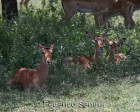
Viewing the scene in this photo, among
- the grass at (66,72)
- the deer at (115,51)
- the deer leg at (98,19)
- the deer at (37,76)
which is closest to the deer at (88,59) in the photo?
the grass at (66,72)

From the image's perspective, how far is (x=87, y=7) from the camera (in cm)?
1296

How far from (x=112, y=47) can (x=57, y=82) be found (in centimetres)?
169

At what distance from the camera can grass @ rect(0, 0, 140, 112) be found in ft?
22.0

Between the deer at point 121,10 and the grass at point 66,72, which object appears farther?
the deer at point 121,10

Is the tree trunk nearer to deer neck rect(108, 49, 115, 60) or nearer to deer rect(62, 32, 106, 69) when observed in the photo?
deer rect(62, 32, 106, 69)

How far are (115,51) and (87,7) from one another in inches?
154

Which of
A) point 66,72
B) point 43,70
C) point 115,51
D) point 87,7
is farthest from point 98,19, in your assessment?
point 43,70

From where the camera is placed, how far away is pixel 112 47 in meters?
9.19

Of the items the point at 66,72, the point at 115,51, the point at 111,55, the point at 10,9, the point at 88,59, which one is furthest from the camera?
the point at 10,9

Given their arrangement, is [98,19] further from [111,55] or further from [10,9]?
[111,55]

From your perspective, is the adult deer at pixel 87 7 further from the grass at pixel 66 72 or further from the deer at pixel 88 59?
the deer at pixel 88 59

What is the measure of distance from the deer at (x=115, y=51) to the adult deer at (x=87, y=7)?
2.88m

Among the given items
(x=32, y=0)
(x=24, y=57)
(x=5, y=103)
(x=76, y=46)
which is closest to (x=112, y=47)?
(x=76, y=46)

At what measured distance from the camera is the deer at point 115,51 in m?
8.93
